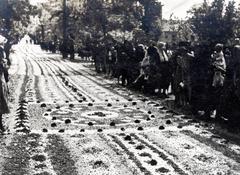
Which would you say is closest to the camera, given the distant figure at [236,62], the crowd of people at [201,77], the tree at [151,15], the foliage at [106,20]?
the distant figure at [236,62]

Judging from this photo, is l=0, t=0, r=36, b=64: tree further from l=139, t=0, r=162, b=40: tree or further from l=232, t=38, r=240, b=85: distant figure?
l=232, t=38, r=240, b=85: distant figure

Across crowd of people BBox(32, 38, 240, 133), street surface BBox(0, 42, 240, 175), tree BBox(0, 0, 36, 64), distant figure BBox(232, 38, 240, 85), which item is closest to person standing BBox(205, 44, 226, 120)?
crowd of people BBox(32, 38, 240, 133)

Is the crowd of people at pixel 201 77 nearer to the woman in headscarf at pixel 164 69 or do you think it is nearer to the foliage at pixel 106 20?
the woman in headscarf at pixel 164 69

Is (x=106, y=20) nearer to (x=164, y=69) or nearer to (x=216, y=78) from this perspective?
(x=164, y=69)

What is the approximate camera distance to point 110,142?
10242 mm

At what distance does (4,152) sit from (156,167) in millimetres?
3091

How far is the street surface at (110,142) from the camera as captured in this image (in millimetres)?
8312

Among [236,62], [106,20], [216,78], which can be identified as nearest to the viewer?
[236,62]

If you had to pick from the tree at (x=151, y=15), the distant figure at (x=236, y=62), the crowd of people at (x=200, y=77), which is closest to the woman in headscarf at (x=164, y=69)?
the crowd of people at (x=200, y=77)

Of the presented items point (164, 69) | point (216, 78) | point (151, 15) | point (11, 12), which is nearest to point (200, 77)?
point (216, 78)

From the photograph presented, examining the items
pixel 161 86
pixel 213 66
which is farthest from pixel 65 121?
pixel 161 86

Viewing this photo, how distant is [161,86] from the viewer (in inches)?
722

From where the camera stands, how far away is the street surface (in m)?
8.31

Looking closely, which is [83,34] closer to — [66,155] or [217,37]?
[217,37]
